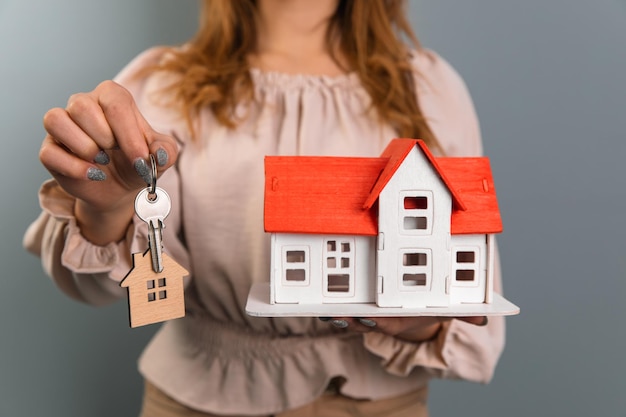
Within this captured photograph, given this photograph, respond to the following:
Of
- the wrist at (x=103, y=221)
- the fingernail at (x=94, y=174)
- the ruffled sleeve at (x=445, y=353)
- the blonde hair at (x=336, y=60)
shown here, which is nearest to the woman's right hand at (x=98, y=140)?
the fingernail at (x=94, y=174)

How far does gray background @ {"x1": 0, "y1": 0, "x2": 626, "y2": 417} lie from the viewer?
3.71 feet

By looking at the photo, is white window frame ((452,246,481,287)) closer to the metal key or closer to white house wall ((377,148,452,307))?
white house wall ((377,148,452,307))

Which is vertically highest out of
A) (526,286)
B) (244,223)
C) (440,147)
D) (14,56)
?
(14,56)

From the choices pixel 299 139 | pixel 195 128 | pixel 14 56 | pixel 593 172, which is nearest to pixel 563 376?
pixel 593 172

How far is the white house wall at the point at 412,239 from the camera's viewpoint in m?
0.64

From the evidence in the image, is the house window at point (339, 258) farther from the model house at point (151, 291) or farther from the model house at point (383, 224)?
the model house at point (151, 291)

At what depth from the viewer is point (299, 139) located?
0.92 m

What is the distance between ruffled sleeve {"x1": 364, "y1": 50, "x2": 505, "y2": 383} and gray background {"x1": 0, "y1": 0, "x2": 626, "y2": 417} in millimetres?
186

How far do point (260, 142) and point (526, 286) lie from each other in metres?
0.61

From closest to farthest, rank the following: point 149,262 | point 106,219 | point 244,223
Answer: point 149,262, point 106,219, point 244,223

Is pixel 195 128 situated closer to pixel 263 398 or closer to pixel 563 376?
pixel 263 398

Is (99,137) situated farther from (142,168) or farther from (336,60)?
(336,60)

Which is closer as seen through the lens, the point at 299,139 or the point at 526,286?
the point at 299,139

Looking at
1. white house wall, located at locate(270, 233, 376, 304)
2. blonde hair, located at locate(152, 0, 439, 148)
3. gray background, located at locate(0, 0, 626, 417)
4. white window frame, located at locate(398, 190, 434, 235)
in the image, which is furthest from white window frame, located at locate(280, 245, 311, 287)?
gray background, located at locate(0, 0, 626, 417)
